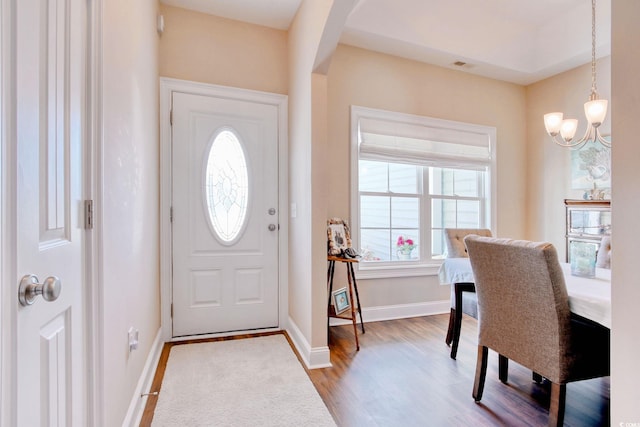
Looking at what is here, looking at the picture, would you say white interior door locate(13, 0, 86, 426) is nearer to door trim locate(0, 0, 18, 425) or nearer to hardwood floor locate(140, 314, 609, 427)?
door trim locate(0, 0, 18, 425)

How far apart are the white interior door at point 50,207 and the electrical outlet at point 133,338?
542 millimetres

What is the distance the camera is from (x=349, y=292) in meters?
2.73

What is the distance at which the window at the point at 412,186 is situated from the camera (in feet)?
10.5

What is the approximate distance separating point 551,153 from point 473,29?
178 centimetres

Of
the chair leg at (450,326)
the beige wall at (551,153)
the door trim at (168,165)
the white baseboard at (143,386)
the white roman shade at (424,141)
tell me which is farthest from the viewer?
the beige wall at (551,153)

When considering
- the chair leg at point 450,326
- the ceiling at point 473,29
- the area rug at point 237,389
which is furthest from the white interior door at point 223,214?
the chair leg at point 450,326

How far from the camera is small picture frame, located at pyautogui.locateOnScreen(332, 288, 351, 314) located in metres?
2.69

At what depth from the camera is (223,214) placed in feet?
9.11

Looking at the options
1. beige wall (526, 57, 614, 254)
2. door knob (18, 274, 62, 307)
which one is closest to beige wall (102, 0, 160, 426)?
door knob (18, 274, 62, 307)

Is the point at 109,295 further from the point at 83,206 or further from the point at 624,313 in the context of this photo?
the point at 624,313

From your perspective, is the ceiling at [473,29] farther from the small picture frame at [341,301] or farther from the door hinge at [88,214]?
the small picture frame at [341,301]

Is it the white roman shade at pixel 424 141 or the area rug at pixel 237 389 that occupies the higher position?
the white roman shade at pixel 424 141

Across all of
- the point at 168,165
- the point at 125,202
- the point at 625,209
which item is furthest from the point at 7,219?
the point at 168,165

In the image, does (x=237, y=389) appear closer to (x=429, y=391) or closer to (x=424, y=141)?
(x=429, y=391)
